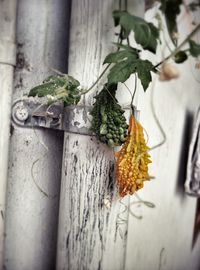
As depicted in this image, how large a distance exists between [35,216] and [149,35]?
701mm

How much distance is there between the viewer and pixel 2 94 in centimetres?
84

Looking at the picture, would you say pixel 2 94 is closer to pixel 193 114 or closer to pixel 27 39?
pixel 27 39

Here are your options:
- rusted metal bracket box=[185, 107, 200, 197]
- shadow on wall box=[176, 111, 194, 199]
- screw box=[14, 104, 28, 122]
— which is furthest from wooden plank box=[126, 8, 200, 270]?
screw box=[14, 104, 28, 122]

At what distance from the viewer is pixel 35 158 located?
913 mm

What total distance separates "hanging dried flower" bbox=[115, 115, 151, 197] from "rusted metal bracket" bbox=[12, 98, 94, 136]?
0.41ft

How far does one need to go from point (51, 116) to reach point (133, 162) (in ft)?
0.98

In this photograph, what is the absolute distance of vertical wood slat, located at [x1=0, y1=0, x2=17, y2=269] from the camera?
0.82 meters

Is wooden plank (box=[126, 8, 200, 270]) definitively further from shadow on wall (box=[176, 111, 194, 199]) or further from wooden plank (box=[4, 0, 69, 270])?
wooden plank (box=[4, 0, 69, 270])

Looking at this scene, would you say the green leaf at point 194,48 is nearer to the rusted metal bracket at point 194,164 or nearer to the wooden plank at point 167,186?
the wooden plank at point 167,186

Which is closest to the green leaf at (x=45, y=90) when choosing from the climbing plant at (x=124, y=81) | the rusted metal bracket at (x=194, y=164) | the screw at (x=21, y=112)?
the climbing plant at (x=124, y=81)

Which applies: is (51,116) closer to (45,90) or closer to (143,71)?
(45,90)

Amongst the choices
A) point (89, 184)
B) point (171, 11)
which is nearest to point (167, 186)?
point (89, 184)

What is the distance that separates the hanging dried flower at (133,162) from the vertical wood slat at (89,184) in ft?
0.27

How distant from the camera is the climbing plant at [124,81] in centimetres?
68
